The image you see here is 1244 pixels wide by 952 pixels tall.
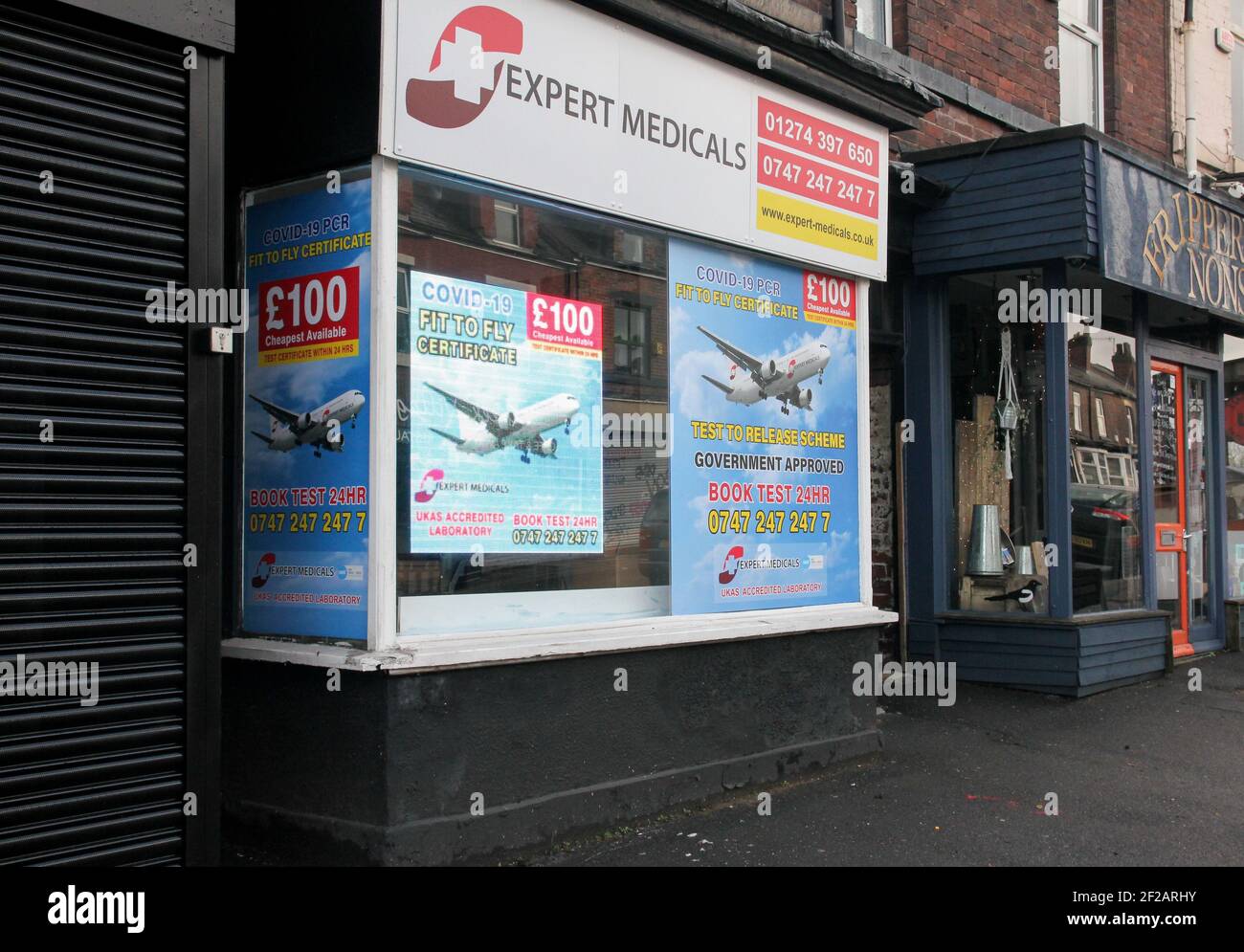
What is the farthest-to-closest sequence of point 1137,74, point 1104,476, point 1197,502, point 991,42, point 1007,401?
point 1137,74 → point 1197,502 → point 991,42 → point 1104,476 → point 1007,401

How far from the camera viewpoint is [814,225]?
23.5 ft

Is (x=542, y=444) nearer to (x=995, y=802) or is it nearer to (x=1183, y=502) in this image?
(x=995, y=802)

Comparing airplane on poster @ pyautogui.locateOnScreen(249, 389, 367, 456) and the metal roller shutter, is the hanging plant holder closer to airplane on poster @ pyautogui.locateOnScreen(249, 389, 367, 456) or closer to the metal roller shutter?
airplane on poster @ pyautogui.locateOnScreen(249, 389, 367, 456)

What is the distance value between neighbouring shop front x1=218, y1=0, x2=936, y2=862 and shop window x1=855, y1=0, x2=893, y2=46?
315 cm

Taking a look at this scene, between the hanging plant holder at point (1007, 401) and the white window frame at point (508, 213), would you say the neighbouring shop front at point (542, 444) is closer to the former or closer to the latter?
the white window frame at point (508, 213)

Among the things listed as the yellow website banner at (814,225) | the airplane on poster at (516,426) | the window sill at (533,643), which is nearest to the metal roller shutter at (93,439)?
the window sill at (533,643)

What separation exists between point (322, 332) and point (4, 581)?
1.88 meters

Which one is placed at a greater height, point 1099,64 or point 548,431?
point 1099,64

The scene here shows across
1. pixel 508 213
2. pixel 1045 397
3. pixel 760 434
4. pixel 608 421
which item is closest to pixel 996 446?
pixel 1045 397

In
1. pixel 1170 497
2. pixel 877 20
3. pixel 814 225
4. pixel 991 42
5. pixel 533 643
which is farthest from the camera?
pixel 1170 497

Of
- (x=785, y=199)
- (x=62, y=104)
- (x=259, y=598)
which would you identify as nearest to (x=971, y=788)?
(x=785, y=199)

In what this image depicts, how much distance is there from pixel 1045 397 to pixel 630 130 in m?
4.82

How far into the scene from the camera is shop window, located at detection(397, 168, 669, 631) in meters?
5.20

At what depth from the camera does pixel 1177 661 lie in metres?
11.0
